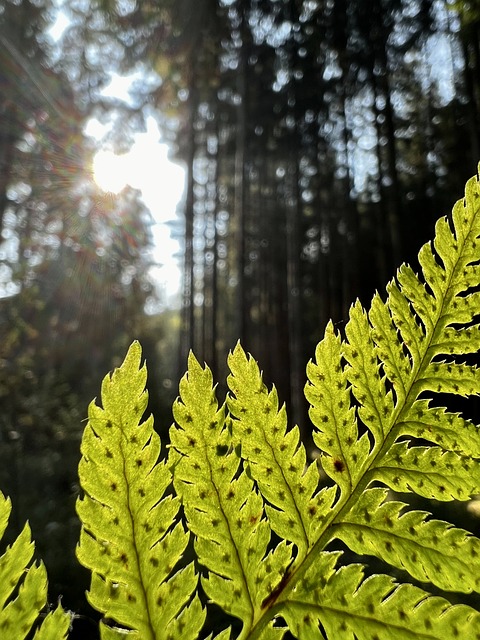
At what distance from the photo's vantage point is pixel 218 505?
487 millimetres

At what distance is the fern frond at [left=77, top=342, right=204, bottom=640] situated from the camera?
44cm

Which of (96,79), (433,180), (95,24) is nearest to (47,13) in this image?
(95,24)

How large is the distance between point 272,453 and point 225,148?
64.6ft

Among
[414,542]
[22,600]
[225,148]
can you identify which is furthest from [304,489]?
[225,148]

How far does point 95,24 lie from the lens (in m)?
13.5

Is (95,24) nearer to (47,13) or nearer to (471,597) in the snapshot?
(47,13)

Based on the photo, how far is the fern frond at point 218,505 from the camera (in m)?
0.46

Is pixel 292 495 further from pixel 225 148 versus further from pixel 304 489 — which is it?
pixel 225 148

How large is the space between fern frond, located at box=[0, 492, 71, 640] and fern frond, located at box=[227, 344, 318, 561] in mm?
219

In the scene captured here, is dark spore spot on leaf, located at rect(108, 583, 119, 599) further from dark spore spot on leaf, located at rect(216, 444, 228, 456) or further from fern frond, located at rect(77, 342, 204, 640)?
dark spore spot on leaf, located at rect(216, 444, 228, 456)

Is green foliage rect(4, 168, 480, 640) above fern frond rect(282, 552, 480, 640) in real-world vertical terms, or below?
above

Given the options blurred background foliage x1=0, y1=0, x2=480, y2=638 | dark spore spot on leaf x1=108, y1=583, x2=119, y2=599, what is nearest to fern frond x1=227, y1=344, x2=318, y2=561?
dark spore spot on leaf x1=108, y1=583, x2=119, y2=599

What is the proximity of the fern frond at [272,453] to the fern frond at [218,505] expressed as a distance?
0.7 inches

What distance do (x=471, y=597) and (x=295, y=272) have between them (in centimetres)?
1051
